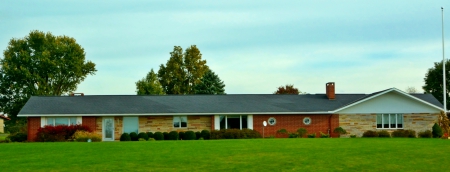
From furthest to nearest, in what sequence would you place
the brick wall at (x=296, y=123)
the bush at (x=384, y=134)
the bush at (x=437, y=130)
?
the brick wall at (x=296, y=123) → the bush at (x=384, y=134) → the bush at (x=437, y=130)

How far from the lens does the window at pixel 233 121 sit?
143 feet

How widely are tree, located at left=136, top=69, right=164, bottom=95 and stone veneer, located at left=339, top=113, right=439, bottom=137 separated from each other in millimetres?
33532

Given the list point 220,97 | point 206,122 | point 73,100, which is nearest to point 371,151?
point 206,122

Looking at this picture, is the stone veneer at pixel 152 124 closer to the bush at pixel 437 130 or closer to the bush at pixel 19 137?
the bush at pixel 19 137

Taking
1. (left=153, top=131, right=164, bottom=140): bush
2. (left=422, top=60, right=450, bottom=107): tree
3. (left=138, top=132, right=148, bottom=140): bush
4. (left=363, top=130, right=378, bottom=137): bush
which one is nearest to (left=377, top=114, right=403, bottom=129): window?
(left=363, top=130, right=378, bottom=137): bush

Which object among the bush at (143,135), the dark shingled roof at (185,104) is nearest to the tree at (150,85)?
the dark shingled roof at (185,104)

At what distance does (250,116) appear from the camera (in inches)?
1709

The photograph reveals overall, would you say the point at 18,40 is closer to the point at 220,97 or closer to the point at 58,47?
the point at 58,47

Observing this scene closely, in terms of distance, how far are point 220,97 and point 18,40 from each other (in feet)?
90.0

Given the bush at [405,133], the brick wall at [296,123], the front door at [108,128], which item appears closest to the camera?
the bush at [405,133]

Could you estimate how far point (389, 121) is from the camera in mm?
43688

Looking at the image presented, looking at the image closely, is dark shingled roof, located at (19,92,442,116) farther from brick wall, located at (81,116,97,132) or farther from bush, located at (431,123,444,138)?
bush, located at (431,123,444,138)

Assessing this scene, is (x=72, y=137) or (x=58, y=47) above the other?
(x=58, y=47)

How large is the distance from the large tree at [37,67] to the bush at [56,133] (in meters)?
23.3
